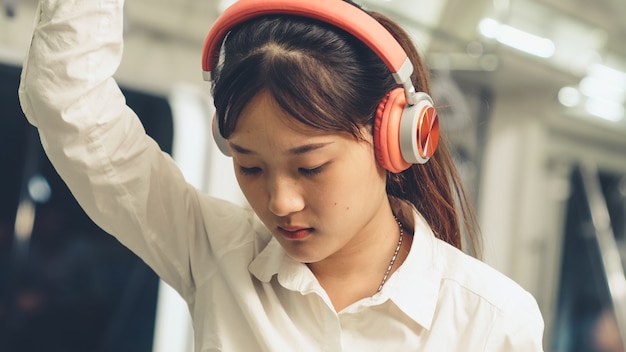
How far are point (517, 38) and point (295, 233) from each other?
104 inches

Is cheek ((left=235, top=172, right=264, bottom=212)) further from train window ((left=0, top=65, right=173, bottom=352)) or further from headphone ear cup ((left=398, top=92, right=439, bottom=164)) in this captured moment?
train window ((left=0, top=65, right=173, bottom=352))

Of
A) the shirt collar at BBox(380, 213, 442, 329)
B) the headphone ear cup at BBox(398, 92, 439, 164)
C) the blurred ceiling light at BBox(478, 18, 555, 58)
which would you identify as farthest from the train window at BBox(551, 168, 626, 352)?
the headphone ear cup at BBox(398, 92, 439, 164)

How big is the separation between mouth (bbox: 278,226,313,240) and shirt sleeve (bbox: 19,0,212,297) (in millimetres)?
212

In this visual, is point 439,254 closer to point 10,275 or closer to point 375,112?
point 375,112

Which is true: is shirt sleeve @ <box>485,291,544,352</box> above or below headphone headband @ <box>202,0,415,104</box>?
below

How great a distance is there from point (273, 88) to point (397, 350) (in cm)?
47

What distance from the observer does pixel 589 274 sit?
16.1ft

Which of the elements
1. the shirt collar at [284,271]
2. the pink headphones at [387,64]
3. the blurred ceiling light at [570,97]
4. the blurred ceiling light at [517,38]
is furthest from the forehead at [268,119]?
the blurred ceiling light at [570,97]

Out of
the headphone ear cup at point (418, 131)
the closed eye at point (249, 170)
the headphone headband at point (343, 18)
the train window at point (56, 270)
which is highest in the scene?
the headphone headband at point (343, 18)

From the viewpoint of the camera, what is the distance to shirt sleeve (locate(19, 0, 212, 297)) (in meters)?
0.92

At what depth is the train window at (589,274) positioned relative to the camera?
4.79 metres

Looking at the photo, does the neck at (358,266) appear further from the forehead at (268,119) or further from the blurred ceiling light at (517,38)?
the blurred ceiling light at (517,38)

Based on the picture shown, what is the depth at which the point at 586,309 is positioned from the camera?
4.91 metres

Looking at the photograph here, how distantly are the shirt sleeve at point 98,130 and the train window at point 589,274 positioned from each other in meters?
4.24
